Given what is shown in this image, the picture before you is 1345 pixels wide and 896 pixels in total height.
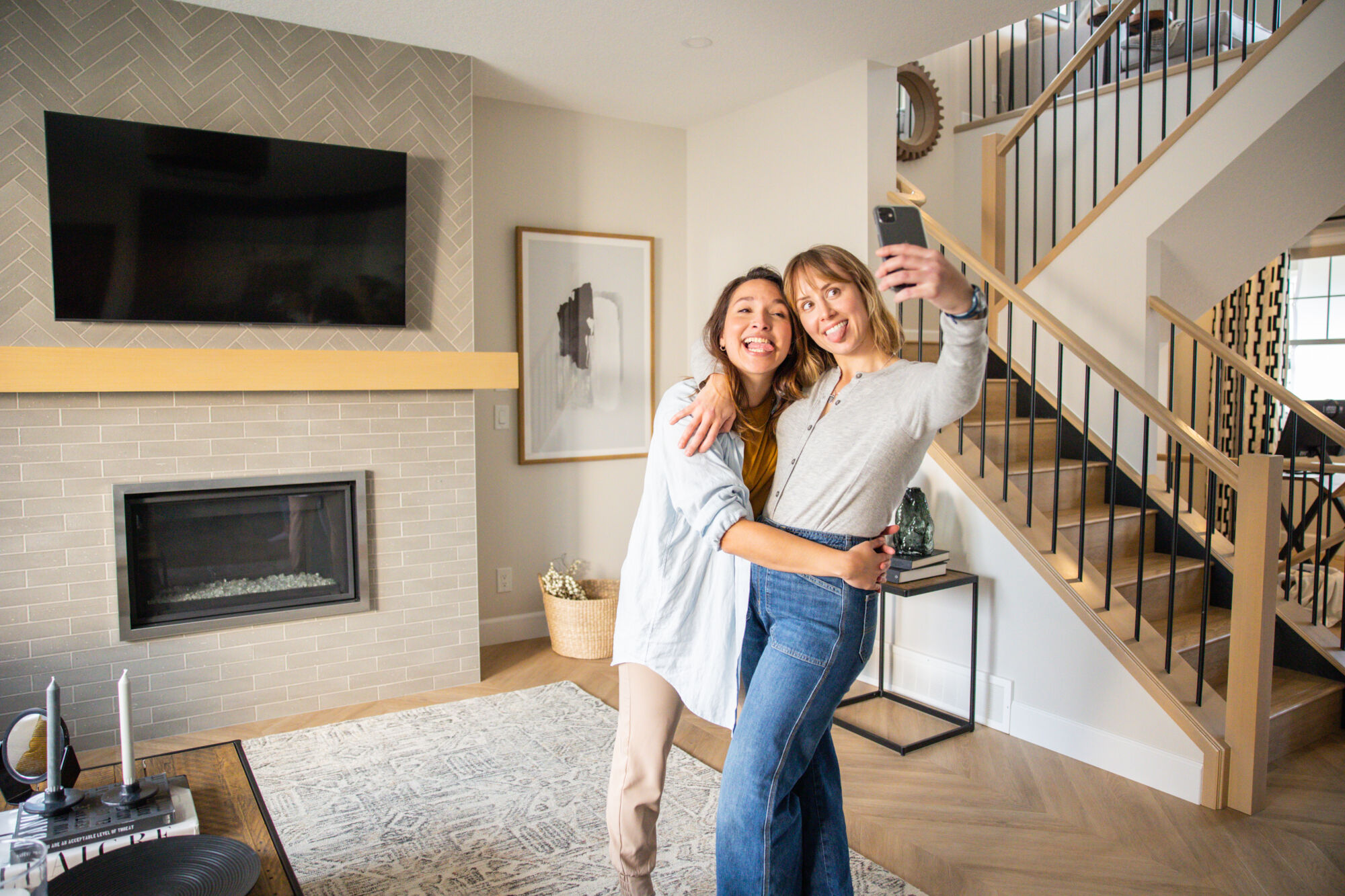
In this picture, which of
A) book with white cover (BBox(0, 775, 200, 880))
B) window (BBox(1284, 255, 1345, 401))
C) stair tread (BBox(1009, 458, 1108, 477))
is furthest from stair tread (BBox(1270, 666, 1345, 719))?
window (BBox(1284, 255, 1345, 401))

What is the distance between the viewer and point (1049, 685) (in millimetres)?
2982

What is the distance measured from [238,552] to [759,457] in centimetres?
244

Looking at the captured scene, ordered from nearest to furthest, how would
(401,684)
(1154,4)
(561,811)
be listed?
1. (561,811)
2. (401,684)
3. (1154,4)

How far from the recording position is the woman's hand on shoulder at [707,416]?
1.53 m

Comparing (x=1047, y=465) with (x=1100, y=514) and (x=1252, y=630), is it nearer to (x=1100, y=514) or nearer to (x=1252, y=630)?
(x=1100, y=514)

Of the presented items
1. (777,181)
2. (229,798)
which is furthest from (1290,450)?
(229,798)

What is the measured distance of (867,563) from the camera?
146 centimetres

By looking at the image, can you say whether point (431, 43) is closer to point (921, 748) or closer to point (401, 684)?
point (401, 684)

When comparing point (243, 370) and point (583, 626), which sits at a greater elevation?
point (243, 370)

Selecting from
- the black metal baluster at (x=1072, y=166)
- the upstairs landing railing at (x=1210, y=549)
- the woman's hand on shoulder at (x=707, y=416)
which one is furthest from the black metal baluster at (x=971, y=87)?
the woman's hand on shoulder at (x=707, y=416)

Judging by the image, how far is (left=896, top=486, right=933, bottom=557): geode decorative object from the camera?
3105 mm

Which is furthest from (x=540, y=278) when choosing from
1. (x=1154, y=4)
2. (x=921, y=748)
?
(x=1154, y=4)

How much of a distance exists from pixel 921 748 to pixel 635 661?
1.75 m

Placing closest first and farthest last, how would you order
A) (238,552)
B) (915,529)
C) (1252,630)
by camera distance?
(1252,630) → (915,529) → (238,552)
